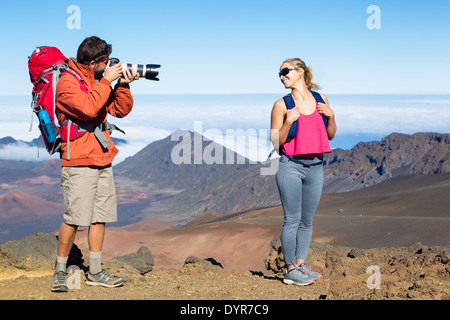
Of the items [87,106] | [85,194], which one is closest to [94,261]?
[85,194]

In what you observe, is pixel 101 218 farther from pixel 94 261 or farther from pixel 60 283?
pixel 60 283

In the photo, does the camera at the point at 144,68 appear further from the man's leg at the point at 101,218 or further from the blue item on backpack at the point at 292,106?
the blue item on backpack at the point at 292,106

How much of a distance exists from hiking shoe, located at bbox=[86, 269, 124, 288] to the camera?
1872 millimetres

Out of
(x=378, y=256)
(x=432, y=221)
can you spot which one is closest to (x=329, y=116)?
(x=378, y=256)

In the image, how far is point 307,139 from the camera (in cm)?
467

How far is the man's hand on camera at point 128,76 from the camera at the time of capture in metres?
4.66

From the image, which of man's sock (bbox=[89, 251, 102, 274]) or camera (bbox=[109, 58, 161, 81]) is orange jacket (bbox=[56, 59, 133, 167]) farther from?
man's sock (bbox=[89, 251, 102, 274])

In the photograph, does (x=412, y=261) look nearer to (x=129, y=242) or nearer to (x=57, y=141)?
(x=57, y=141)

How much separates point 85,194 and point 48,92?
0.92 metres

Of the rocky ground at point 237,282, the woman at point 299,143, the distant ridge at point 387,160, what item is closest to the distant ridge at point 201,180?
the distant ridge at point 387,160

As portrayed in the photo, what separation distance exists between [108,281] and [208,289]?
3.04 feet

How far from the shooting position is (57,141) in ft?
14.8

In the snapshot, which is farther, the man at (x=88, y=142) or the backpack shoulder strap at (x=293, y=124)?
the backpack shoulder strap at (x=293, y=124)

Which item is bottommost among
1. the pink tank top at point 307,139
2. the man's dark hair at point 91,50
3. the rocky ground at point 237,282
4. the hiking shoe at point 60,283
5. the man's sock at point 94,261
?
the rocky ground at point 237,282
